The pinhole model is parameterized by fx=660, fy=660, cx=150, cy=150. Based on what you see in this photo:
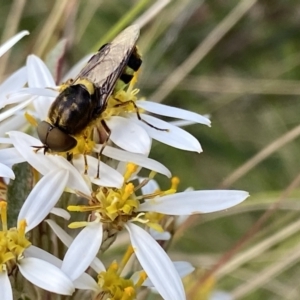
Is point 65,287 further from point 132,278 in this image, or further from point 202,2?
point 202,2

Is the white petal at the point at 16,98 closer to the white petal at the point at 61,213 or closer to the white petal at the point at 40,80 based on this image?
the white petal at the point at 40,80

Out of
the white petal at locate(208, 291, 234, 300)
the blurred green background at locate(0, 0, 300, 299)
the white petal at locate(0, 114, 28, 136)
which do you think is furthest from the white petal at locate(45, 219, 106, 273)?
the blurred green background at locate(0, 0, 300, 299)

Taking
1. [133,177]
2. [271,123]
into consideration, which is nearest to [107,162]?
[133,177]

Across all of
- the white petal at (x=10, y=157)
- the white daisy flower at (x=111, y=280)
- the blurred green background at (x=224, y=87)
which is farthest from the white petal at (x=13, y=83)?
the blurred green background at (x=224, y=87)

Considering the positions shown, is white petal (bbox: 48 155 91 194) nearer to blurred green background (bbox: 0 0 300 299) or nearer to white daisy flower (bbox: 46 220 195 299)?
white daisy flower (bbox: 46 220 195 299)

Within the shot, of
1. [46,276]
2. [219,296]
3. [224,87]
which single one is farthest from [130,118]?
[224,87]

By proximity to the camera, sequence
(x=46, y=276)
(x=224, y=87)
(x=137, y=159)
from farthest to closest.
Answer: (x=224, y=87) → (x=137, y=159) → (x=46, y=276)

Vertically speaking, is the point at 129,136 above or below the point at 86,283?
above

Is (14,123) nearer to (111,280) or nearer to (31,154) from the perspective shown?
(31,154)
